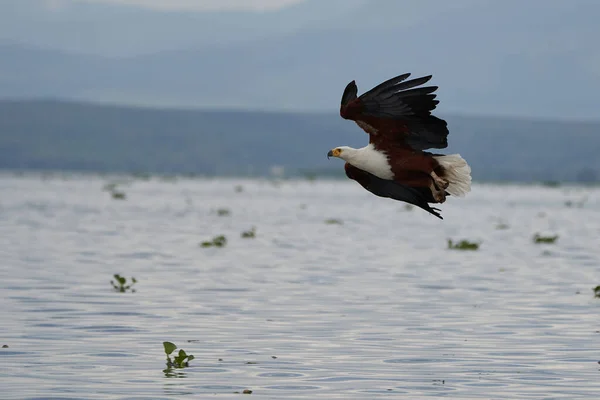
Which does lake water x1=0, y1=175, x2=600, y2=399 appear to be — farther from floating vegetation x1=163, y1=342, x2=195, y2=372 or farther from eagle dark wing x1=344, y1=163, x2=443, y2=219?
eagle dark wing x1=344, y1=163, x2=443, y2=219

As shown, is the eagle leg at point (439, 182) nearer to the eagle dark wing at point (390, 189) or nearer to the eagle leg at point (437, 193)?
the eagle leg at point (437, 193)

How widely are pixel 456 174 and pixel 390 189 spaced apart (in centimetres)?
72

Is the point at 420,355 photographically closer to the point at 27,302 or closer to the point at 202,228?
the point at 27,302

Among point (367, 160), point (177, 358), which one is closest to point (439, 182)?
point (367, 160)

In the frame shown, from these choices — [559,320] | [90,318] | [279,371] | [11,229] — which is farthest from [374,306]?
[11,229]

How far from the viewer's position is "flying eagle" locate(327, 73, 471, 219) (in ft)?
46.6

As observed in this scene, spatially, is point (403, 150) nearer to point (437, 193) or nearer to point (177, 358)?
point (437, 193)

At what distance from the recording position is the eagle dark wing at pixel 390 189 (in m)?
14.3

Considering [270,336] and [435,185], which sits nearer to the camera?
[435,185]

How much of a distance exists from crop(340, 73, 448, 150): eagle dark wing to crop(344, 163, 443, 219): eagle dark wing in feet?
1.28

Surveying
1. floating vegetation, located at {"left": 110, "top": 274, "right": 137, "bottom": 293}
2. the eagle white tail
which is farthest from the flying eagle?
floating vegetation, located at {"left": 110, "top": 274, "right": 137, "bottom": 293}

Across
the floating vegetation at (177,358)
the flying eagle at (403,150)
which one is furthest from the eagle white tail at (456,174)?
the floating vegetation at (177,358)

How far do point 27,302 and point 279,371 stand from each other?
23.1 feet

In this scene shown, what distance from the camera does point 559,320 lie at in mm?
19469
